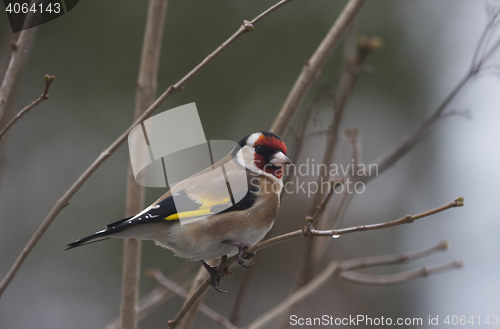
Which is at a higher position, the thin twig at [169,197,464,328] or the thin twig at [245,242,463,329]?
the thin twig at [169,197,464,328]

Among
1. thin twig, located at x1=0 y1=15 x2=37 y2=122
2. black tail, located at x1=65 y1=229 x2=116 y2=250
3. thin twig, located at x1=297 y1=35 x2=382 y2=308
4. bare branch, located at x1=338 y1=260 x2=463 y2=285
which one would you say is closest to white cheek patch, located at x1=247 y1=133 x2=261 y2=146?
thin twig, located at x1=297 y1=35 x2=382 y2=308

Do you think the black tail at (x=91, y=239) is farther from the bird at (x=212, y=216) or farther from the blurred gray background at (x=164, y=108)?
the blurred gray background at (x=164, y=108)

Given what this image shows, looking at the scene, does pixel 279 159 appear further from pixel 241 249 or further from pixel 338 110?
pixel 241 249

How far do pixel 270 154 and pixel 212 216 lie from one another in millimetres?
605

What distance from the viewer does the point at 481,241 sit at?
6180mm

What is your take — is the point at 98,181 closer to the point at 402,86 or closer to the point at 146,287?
the point at 146,287

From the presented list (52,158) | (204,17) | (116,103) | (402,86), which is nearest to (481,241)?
(402,86)

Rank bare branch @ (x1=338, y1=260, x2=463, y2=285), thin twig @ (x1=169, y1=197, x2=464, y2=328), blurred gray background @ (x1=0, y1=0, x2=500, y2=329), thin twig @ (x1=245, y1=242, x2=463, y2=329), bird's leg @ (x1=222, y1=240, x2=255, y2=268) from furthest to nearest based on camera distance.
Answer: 1. blurred gray background @ (x1=0, y1=0, x2=500, y2=329)
2. bare branch @ (x1=338, y1=260, x2=463, y2=285)
3. thin twig @ (x1=245, y1=242, x2=463, y2=329)
4. bird's leg @ (x1=222, y1=240, x2=255, y2=268)
5. thin twig @ (x1=169, y1=197, x2=464, y2=328)

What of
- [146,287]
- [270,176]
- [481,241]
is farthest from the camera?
[146,287]

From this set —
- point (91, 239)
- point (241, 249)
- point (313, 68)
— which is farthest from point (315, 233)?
point (313, 68)

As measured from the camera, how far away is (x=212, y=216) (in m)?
2.54

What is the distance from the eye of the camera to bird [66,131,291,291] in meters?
2.41

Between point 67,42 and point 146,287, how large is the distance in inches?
179

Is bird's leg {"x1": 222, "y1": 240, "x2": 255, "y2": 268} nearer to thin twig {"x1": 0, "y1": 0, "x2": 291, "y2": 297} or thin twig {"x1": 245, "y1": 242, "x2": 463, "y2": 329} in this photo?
thin twig {"x1": 245, "y1": 242, "x2": 463, "y2": 329}
